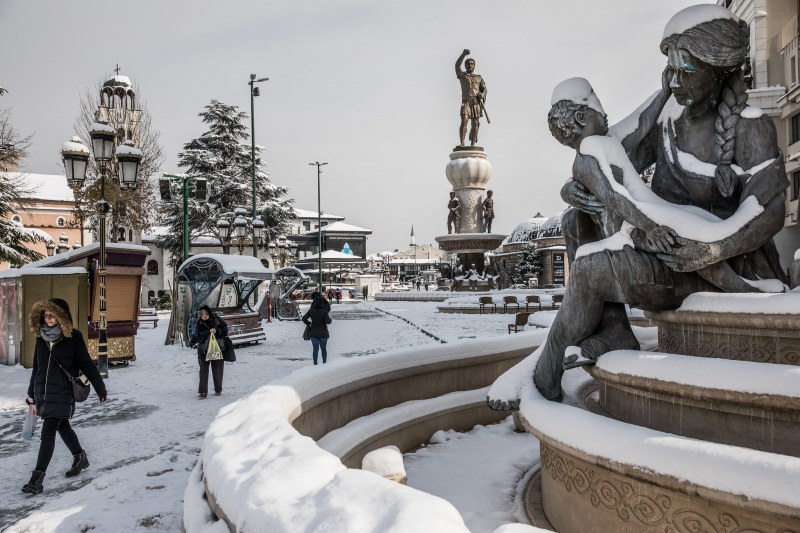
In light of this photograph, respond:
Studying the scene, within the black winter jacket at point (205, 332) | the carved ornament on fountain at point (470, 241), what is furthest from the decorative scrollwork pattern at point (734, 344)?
the carved ornament on fountain at point (470, 241)

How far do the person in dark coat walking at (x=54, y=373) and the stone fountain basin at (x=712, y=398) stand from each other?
16.1 ft

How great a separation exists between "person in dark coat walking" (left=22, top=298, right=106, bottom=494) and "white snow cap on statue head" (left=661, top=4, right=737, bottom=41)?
558 centimetres

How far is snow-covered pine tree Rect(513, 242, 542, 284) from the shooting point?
68.2m

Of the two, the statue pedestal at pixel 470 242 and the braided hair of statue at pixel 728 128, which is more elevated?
the statue pedestal at pixel 470 242

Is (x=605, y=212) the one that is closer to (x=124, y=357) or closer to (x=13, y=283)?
(x=124, y=357)

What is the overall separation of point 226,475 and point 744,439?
235 cm

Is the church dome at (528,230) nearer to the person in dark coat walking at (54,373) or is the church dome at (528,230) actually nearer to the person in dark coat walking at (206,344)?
the person in dark coat walking at (206,344)

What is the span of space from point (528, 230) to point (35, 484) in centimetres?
7901

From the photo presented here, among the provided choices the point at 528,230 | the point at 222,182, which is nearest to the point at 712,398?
the point at 222,182

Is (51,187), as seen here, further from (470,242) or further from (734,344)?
(734,344)

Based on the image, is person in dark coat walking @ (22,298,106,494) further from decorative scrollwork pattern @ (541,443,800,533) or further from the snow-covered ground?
decorative scrollwork pattern @ (541,443,800,533)

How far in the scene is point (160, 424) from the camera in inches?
308

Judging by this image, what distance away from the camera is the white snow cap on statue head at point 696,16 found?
11.0 ft

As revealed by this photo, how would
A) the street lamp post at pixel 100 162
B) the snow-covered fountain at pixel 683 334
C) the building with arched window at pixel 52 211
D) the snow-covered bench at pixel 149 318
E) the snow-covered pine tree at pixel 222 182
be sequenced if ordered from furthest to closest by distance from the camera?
the building with arched window at pixel 52 211, the snow-covered pine tree at pixel 222 182, the snow-covered bench at pixel 149 318, the street lamp post at pixel 100 162, the snow-covered fountain at pixel 683 334
